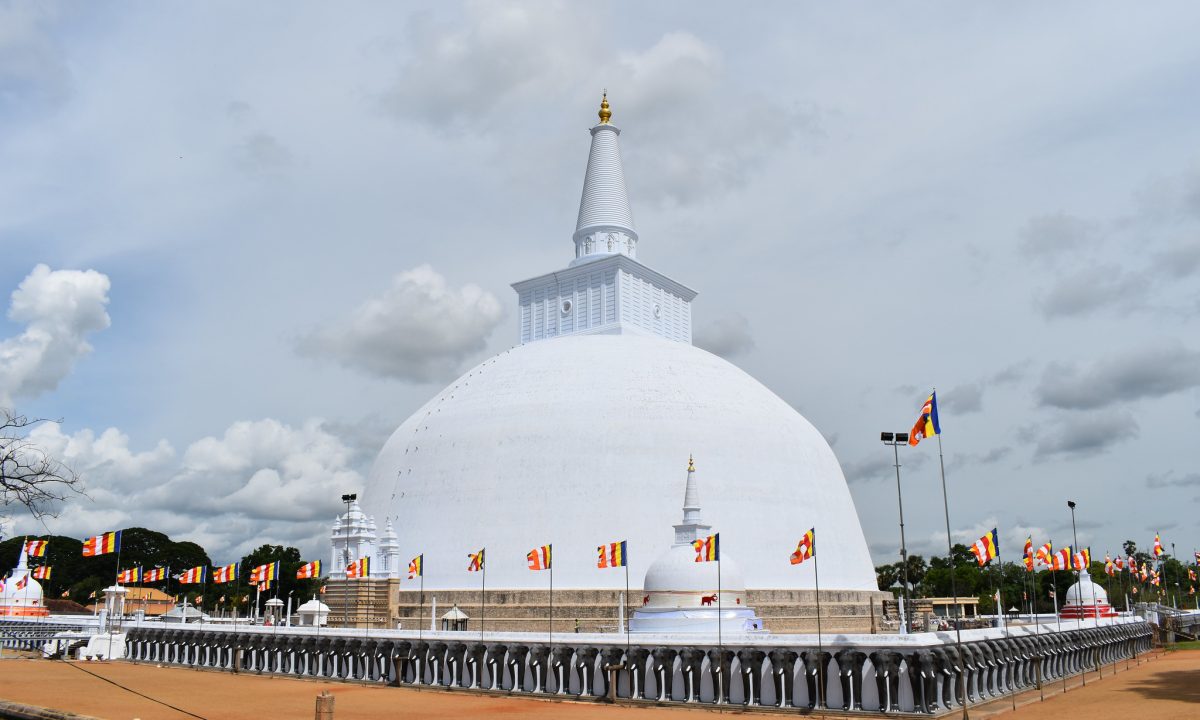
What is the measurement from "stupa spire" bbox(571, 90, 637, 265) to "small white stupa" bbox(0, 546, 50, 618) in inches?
1700

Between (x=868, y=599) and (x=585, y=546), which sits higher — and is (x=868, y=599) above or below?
below

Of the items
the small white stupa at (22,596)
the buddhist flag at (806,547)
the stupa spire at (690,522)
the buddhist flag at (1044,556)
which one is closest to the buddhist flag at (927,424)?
the buddhist flag at (806,547)

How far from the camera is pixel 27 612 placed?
62.8m

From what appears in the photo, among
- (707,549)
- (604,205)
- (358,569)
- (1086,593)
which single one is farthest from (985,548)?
(604,205)

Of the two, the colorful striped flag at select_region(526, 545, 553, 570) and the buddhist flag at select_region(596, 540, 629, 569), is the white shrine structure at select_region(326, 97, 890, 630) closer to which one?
the buddhist flag at select_region(596, 540, 629, 569)

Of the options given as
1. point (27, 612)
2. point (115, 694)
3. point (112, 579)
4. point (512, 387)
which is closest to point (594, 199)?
point (512, 387)

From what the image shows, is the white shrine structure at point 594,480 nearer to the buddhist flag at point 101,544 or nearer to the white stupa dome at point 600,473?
the white stupa dome at point 600,473

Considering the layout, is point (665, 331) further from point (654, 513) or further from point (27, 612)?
point (27, 612)

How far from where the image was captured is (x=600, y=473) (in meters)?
43.1

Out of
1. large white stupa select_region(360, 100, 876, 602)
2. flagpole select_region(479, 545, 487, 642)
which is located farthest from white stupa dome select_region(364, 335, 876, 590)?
flagpole select_region(479, 545, 487, 642)

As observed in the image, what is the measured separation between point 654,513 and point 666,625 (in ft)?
26.0

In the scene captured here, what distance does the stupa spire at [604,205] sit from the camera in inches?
2282

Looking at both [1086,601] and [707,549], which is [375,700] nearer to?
[707,549]

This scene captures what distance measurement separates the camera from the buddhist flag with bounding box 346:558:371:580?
43.6 metres
